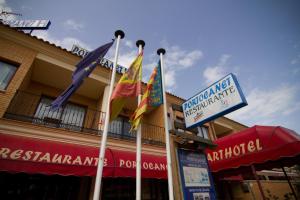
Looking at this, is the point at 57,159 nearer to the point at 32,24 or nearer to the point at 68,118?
the point at 68,118

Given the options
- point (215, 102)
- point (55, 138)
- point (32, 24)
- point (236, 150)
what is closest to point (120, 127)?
point (55, 138)

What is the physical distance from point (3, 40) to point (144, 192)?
33.5 ft

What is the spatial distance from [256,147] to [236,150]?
82 centimetres

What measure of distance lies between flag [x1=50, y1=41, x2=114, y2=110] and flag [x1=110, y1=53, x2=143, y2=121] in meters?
1.03

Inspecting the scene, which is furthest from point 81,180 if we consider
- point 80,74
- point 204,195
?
point 204,195

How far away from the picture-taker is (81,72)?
15.2 ft

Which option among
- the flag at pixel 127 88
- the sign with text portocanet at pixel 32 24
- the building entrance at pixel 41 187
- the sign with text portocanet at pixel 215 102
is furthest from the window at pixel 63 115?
the sign with text portocanet at pixel 215 102

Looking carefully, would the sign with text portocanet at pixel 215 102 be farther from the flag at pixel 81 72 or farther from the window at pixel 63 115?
the window at pixel 63 115

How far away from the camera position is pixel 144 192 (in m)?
9.31

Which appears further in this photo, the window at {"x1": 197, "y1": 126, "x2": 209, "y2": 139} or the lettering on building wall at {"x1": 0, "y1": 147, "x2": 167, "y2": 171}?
the window at {"x1": 197, "y1": 126, "x2": 209, "y2": 139}

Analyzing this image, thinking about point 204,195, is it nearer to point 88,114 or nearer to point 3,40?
point 88,114

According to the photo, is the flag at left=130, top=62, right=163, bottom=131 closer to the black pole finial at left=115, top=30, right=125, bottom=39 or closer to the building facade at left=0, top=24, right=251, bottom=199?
the building facade at left=0, top=24, right=251, bottom=199

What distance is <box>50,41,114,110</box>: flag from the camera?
432 centimetres

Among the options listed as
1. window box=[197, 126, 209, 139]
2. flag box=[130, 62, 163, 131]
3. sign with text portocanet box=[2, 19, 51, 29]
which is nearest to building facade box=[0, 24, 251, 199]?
flag box=[130, 62, 163, 131]
